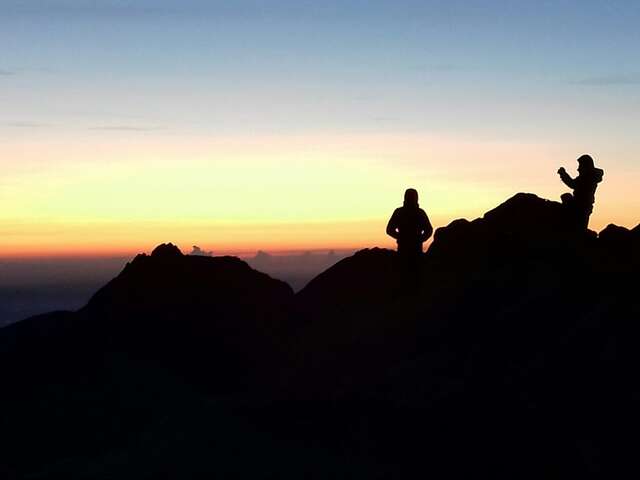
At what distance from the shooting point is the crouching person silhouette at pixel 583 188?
20.1 meters

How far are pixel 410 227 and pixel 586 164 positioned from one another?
148 inches

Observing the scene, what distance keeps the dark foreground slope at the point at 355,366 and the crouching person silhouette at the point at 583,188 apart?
0.46 metres

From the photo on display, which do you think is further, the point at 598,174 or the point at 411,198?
the point at 411,198

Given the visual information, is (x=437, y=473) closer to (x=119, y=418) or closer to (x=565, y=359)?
(x=565, y=359)

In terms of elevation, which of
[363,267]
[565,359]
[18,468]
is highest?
[363,267]

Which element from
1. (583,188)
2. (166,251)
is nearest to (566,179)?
(583,188)

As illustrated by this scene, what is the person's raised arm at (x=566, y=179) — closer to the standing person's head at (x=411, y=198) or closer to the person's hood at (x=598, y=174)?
the person's hood at (x=598, y=174)

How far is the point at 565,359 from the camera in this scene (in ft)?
51.0

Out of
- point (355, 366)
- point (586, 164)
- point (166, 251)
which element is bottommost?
point (355, 366)

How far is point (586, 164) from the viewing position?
20.1m

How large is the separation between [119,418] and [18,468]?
2295 millimetres

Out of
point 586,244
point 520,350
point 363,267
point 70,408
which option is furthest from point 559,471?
point 363,267

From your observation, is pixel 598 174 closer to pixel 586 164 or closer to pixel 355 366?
pixel 586 164

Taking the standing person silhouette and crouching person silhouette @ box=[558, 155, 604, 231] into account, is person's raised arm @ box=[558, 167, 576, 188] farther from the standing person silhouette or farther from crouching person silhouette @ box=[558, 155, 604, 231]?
the standing person silhouette
